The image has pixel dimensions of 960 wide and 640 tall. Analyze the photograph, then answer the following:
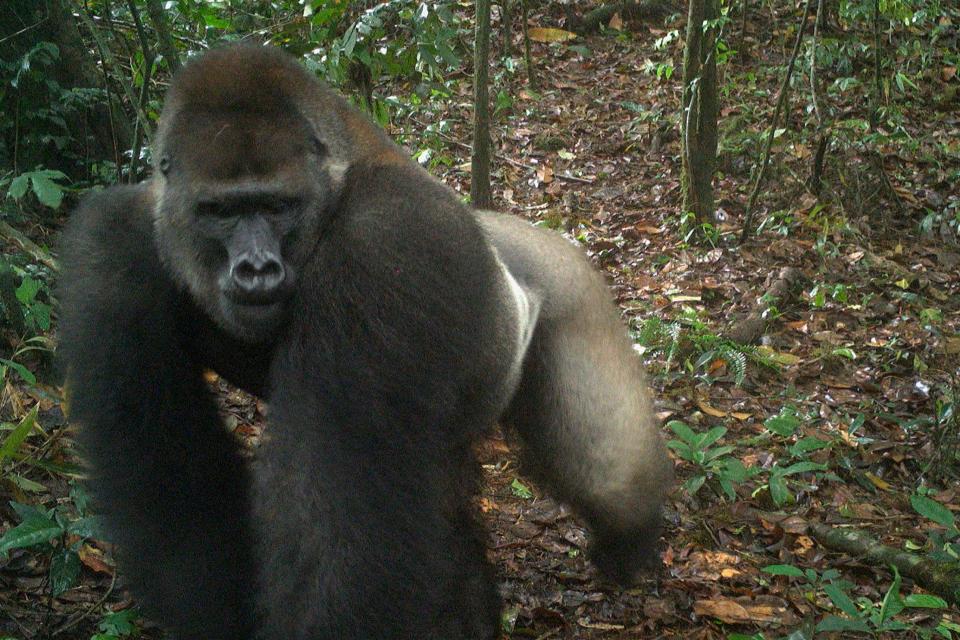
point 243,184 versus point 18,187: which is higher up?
point 243,184

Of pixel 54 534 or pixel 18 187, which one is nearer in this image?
→ pixel 54 534

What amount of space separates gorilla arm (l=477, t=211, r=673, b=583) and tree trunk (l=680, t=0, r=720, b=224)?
343cm

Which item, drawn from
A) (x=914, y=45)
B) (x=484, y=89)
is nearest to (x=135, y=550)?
(x=484, y=89)

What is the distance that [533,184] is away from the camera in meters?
8.02

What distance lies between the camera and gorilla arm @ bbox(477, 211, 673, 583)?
394cm

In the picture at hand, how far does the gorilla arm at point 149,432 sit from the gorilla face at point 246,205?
242 mm

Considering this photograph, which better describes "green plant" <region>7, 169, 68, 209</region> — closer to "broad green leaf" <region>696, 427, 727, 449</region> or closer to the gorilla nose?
the gorilla nose

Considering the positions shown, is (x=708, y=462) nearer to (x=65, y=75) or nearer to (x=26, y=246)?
(x=26, y=246)

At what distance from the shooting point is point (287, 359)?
8.85 ft

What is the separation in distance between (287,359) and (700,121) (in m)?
5.31

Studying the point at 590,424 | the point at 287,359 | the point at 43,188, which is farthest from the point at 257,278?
the point at 43,188

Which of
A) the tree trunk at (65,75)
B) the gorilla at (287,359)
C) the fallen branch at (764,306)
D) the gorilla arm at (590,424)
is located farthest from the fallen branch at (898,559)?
the tree trunk at (65,75)

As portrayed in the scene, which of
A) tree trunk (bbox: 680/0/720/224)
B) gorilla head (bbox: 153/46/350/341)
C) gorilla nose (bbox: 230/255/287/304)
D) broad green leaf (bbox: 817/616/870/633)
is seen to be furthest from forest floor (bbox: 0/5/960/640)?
gorilla nose (bbox: 230/255/287/304)

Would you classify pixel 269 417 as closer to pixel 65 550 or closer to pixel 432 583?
pixel 432 583
